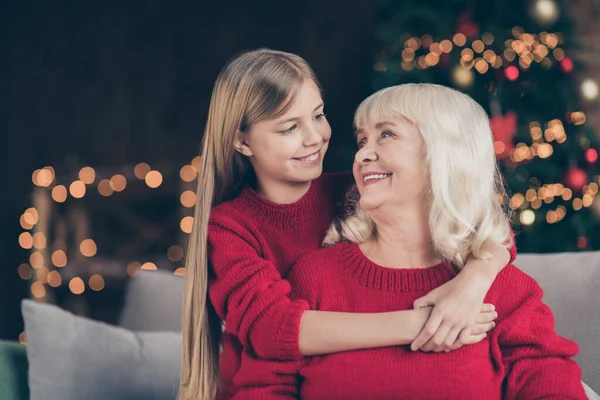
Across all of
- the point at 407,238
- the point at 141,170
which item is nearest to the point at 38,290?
the point at 141,170

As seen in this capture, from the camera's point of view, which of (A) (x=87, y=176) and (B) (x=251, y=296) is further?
(A) (x=87, y=176)

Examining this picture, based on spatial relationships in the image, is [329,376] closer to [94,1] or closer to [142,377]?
[142,377]

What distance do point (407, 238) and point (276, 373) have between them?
0.36 metres

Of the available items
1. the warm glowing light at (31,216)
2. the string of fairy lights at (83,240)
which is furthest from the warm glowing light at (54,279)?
the warm glowing light at (31,216)

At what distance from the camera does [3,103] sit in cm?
558

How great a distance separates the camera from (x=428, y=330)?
1392mm

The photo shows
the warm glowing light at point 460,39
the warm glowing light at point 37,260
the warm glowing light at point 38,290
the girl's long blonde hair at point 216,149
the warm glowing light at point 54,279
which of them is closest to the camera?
the girl's long blonde hair at point 216,149

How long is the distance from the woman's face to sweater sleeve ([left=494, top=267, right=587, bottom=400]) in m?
0.29

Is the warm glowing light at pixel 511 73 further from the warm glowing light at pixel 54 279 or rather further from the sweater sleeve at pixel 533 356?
the warm glowing light at pixel 54 279

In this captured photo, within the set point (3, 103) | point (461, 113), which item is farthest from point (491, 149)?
point (3, 103)

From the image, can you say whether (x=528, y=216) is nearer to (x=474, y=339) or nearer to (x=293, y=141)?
(x=293, y=141)

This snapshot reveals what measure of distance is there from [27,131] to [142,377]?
3.92 metres

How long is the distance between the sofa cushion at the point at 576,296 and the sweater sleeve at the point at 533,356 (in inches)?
17.9

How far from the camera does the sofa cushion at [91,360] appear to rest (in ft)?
6.86
